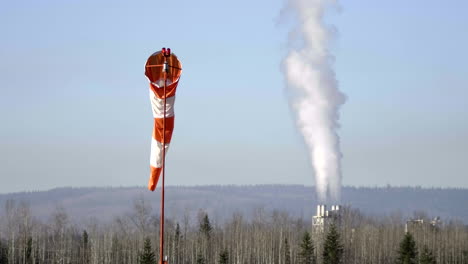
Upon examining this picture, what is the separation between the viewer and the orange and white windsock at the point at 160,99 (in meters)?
26.6

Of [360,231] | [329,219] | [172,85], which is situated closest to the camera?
[172,85]

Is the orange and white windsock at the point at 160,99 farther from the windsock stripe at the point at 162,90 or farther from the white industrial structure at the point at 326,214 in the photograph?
the white industrial structure at the point at 326,214

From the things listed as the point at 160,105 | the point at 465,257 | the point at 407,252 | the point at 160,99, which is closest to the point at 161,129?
the point at 160,105

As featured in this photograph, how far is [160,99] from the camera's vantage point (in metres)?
26.7

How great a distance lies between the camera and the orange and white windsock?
2664 centimetres

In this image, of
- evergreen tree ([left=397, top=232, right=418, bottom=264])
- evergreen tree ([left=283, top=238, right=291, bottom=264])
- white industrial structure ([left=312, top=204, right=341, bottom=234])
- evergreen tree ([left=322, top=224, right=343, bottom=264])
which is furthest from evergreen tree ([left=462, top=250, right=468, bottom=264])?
evergreen tree ([left=397, top=232, right=418, bottom=264])

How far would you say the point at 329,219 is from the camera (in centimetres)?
13588

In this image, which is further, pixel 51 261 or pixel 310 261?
pixel 51 261

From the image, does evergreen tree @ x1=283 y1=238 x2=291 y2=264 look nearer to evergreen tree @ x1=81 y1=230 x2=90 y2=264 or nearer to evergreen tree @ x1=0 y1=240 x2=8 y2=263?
evergreen tree @ x1=81 y1=230 x2=90 y2=264

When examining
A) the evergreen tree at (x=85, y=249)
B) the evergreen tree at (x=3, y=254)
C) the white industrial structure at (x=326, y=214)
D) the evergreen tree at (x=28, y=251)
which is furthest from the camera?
the white industrial structure at (x=326, y=214)

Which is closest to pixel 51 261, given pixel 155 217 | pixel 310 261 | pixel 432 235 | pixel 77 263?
pixel 77 263

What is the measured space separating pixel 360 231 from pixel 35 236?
3972cm

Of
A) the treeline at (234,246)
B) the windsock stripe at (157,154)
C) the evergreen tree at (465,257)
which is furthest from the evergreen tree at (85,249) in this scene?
the windsock stripe at (157,154)

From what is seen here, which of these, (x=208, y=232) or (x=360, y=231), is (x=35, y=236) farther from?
(x=360, y=231)
